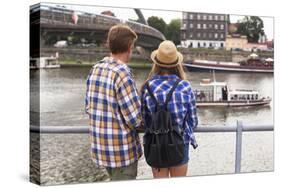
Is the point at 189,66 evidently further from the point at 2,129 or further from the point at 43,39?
the point at 2,129

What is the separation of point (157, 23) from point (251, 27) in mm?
1125

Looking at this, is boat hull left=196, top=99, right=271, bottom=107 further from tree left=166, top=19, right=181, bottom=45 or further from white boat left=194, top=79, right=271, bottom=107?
tree left=166, top=19, right=181, bottom=45

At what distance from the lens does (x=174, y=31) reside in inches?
233

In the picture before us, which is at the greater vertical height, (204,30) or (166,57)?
(204,30)

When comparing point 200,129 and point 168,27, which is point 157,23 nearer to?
point 168,27

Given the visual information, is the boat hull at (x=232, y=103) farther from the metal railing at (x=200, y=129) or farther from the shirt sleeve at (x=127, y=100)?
the shirt sleeve at (x=127, y=100)

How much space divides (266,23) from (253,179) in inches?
64.6

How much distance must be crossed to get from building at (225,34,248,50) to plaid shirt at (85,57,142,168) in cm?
171

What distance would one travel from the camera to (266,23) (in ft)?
21.2

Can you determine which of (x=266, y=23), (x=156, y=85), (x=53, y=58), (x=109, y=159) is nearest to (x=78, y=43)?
(x=53, y=58)

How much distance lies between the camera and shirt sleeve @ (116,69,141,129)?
484 cm

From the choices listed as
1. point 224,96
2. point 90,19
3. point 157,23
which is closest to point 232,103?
point 224,96

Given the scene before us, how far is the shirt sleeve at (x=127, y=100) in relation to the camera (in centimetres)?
484

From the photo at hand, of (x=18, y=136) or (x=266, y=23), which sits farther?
(x=266, y=23)
